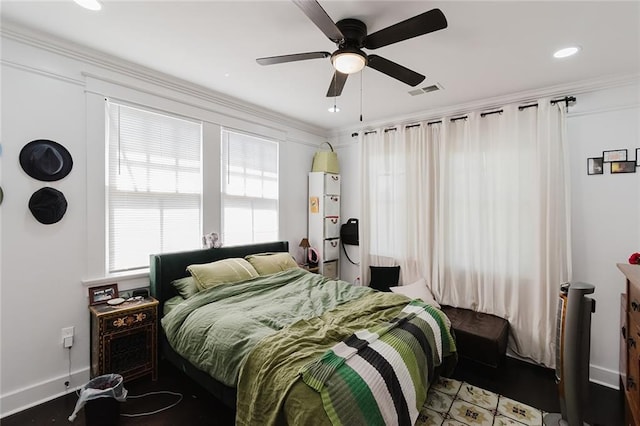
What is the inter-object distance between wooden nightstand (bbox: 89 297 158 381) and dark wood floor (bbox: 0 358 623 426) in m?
0.17

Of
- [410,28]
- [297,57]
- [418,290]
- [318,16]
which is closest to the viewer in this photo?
[318,16]

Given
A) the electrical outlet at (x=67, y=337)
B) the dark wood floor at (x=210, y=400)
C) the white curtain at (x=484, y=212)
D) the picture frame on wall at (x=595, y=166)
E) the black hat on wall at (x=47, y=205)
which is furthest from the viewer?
the white curtain at (x=484, y=212)

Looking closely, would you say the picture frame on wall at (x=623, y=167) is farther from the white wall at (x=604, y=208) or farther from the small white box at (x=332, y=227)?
the small white box at (x=332, y=227)

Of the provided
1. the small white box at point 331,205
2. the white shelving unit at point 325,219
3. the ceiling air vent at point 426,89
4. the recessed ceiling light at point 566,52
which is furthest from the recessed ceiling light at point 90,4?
the recessed ceiling light at point 566,52

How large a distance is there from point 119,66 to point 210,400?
2.96 metres

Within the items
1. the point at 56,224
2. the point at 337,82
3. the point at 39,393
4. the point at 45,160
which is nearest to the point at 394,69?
the point at 337,82

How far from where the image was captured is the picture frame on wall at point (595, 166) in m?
2.75

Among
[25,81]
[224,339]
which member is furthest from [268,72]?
[224,339]

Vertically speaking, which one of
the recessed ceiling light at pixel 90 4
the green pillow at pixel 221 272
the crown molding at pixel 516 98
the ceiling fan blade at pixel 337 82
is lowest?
the green pillow at pixel 221 272

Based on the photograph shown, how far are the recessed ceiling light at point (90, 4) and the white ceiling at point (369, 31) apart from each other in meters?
0.04

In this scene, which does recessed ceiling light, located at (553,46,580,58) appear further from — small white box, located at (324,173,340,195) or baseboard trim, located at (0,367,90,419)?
baseboard trim, located at (0,367,90,419)

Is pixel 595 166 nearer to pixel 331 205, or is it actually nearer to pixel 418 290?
pixel 418 290

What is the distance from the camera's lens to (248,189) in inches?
149

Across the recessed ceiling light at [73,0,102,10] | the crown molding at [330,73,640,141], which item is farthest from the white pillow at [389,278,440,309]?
the recessed ceiling light at [73,0,102,10]
